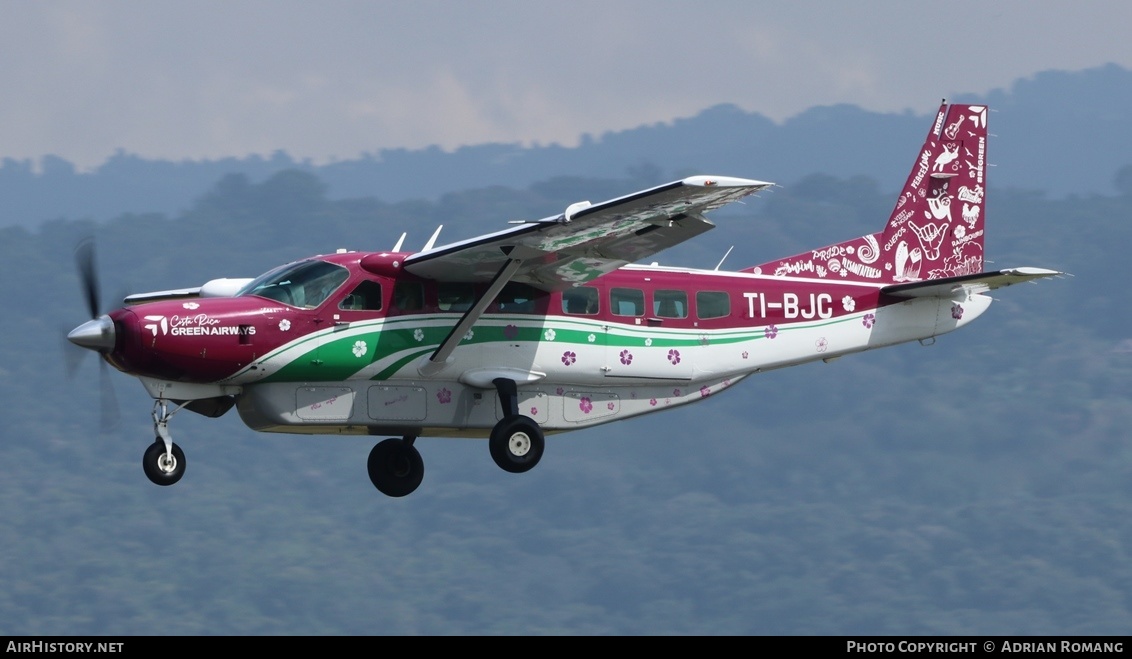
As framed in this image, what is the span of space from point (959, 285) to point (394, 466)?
9.64 meters

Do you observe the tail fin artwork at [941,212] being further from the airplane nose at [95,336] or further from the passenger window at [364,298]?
the airplane nose at [95,336]

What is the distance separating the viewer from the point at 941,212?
3191 centimetres

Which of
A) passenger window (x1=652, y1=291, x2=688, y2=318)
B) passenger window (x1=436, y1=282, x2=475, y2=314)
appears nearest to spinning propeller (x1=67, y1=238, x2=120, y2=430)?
passenger window (x1=436, y1=282, x2=475, y2=314)

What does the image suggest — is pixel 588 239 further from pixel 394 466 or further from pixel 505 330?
pixel 394 466

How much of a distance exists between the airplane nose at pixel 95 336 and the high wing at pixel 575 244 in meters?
4.39

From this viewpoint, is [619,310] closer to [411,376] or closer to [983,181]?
[411,376]

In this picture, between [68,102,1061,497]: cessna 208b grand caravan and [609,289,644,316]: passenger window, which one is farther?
[609,289,644,316]: passenger window

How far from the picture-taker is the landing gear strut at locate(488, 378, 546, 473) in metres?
27.6

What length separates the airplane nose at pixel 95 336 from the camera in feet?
84.5

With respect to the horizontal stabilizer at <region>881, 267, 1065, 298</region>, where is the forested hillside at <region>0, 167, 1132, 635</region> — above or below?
below

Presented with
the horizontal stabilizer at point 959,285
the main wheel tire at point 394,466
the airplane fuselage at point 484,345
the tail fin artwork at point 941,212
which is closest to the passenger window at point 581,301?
the airplane fuselage at point 484,345

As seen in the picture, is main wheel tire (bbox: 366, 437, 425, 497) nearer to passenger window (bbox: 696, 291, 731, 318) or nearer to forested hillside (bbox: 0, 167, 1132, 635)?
passenger window (bbox: 696, 291, 731, 318)

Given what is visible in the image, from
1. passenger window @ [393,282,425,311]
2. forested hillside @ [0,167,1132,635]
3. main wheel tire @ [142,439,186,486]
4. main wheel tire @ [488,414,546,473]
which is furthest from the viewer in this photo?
forested hillside @ [0,167,1132,635]

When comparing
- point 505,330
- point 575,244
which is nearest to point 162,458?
point 505,330
